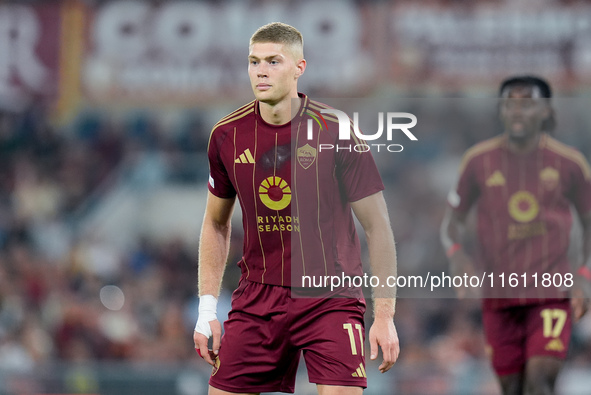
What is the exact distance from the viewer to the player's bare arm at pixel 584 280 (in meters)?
5.71

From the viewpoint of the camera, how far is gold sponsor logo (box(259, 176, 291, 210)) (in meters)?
4.55

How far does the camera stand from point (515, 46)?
45.6 ft

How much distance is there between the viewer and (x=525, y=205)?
5.93 meters

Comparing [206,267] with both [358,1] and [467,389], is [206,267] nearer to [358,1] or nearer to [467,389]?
[467,389]

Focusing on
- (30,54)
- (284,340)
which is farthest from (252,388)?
(30,54)

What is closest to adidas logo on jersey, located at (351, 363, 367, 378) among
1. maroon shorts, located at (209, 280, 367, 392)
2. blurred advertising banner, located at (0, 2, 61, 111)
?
maroon shorts, located at (209, 280, 367, 392)

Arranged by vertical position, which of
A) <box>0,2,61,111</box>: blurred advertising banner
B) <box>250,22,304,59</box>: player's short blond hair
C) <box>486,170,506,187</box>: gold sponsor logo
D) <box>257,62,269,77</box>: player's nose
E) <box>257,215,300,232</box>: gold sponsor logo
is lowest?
<box>257,215,300,232</box>: gold sponsor logo

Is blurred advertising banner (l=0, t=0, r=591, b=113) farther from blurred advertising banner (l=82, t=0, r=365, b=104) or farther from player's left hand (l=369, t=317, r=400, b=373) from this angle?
player's left hand (l=369, t=317, r=400, b=373)

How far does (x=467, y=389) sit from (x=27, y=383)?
4.01 meters

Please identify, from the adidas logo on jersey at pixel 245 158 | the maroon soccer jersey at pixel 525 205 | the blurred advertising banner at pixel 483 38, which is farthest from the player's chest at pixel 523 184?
the blurred advertising banner at pixel 483 38

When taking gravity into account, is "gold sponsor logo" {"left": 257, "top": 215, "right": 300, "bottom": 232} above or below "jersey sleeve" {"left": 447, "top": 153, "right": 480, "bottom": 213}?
below

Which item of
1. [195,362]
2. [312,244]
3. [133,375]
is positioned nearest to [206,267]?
[312,244]

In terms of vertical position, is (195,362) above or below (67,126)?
below

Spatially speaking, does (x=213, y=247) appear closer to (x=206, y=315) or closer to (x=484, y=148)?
(x=206, y=315)
